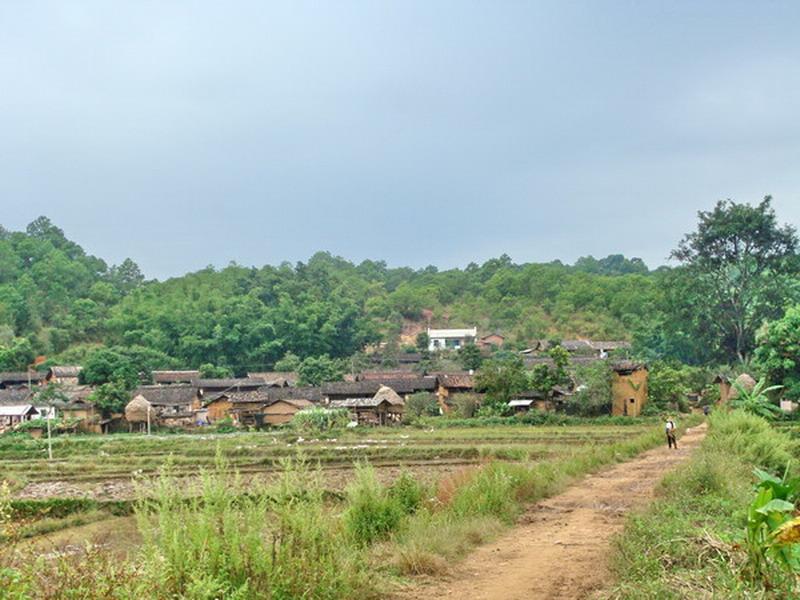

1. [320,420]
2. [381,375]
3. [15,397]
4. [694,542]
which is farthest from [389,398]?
[694,542]

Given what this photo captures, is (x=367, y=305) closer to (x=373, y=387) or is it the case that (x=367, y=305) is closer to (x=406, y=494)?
(x=373, y=387)

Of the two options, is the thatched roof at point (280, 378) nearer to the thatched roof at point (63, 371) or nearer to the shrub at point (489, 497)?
the thatched roof at point (63, 371)

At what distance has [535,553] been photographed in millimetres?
9984

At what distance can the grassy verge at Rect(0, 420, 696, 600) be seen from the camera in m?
5.39

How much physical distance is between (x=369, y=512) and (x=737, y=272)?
47442 millimetres

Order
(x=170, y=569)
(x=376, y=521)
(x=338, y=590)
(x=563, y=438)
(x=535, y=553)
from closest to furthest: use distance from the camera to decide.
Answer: (x=170, y=569) → (x=338, y=590) → (x=535, y=553) → (x=376, y=521) → (x=563, y=438)

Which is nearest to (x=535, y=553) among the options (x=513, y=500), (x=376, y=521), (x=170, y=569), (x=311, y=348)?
(x=376, y=521)

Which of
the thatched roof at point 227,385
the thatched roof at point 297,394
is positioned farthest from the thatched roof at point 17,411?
the thatched roof at point 297,394

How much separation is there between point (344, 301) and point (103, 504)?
2710 inches

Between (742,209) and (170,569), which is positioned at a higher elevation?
(742,209)

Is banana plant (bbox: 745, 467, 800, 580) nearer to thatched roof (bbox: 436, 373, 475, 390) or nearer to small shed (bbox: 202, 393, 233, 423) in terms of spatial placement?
thatched roof (bbox: 436, 373, 475, 390)

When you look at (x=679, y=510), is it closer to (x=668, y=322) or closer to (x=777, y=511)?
(x=777, y=511)

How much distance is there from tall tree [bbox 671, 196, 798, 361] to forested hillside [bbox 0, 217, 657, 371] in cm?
1672

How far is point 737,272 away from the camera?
172 feet
